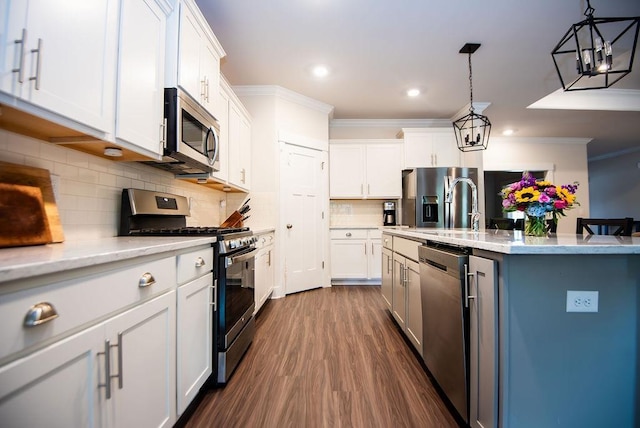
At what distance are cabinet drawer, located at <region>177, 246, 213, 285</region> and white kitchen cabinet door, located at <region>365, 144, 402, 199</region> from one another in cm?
324

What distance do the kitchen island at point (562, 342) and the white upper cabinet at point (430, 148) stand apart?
3.53m

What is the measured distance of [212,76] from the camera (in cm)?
220

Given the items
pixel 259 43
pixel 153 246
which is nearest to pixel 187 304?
pixel 153 246

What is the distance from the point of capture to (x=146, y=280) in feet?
3.38

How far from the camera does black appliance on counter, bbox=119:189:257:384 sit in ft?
5.31

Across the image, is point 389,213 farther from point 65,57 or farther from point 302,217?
point 65,57

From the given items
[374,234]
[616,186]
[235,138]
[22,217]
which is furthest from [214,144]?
[616,186]

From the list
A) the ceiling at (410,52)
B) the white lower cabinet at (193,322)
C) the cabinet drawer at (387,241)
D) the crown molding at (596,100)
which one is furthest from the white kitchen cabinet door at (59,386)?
the crown molding at (596,100)

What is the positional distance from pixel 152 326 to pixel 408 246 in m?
1.66

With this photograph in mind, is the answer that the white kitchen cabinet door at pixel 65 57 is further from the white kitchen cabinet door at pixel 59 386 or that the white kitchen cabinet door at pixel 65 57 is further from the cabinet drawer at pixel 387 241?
the cabinet drawer at pixel 387 241

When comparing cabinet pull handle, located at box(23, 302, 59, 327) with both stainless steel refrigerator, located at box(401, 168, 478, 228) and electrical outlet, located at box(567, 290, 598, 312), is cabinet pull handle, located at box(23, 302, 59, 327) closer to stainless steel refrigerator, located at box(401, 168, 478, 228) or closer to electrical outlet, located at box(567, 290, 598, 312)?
electrical outlet, located at box(567, 290, 598, 312)

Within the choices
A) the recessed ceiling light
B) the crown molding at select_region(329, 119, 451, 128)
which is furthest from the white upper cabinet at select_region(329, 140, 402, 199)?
the recessed ceiling light

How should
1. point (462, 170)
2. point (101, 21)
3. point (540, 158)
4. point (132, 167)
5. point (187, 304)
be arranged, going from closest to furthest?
1. point (101, 21)
2. point (187, 304)
3. point (132, 167)
4. point (462, 170)
5. point (540, 158)

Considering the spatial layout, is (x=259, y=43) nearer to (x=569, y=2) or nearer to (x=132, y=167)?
(x=132, y=167)
